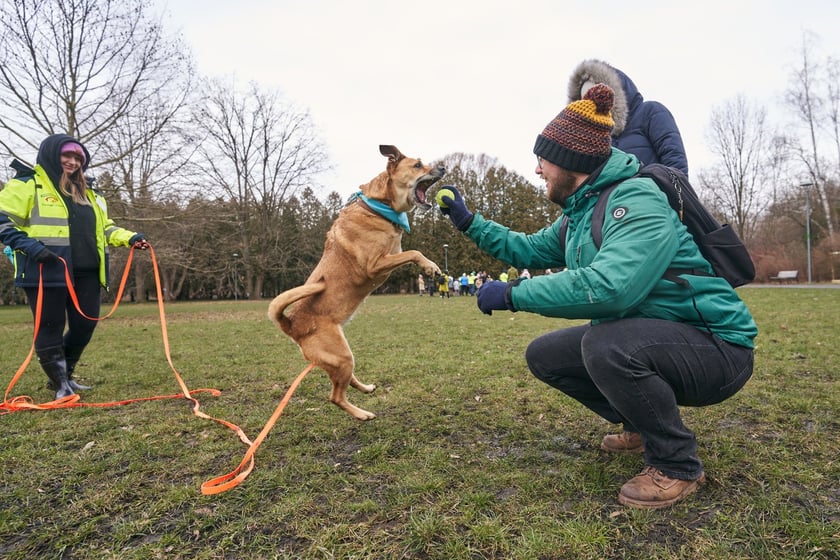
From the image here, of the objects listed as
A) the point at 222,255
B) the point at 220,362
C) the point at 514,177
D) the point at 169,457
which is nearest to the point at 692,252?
the point at 169,457

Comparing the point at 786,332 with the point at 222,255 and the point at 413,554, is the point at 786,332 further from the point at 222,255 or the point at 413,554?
the point at 222,255

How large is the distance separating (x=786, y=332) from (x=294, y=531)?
8242 millimetres

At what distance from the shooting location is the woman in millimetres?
4311

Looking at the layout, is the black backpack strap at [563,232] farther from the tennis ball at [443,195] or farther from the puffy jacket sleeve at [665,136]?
the puffy jacket sleeve at [665,136]

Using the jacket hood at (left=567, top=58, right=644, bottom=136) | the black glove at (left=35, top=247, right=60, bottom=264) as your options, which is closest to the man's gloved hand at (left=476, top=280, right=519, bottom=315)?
the jacket hood at (left=567, top=58, right=644, bottom=136)

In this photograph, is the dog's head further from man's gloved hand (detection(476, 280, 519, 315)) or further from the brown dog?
man's gloved hand (detection(476, 280, 519, 315))

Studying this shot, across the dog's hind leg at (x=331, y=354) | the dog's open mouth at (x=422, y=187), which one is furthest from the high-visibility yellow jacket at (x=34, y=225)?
the dog's open mouth at (x=422, y=187)

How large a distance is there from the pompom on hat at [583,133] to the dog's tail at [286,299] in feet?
6.27

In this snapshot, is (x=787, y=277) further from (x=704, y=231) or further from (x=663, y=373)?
(x=663, y=373)

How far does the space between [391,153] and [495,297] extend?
2.18 meters

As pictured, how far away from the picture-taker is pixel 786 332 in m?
7.18

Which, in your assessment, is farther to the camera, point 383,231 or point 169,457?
point 383,231

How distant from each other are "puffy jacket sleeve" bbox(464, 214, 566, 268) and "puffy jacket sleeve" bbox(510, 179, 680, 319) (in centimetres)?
99

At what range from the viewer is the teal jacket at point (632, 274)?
201 centimetres
